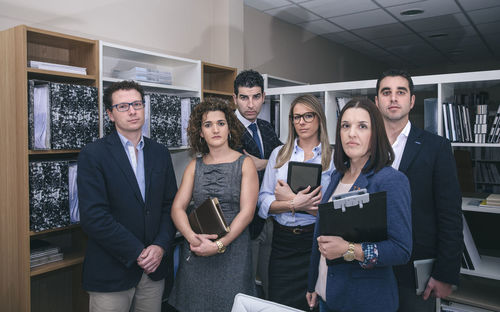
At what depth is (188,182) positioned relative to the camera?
1.83 m

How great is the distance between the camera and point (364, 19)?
4711 millimetres

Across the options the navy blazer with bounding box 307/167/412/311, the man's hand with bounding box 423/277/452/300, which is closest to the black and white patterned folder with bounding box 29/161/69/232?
the navy blazer with bounding box 307/167/412/311

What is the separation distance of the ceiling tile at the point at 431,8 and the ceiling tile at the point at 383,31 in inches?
18.2

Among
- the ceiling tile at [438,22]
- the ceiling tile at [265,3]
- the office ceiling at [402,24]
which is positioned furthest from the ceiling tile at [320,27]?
the ceiling tile at [438,22]

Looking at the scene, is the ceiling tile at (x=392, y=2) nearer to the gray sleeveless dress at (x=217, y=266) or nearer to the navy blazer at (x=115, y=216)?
the gray sleeveless dress at (x=217, y=266)

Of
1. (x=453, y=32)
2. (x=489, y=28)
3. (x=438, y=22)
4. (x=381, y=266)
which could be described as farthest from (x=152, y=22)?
(x=489, y=28)

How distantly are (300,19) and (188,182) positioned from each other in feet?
11.9

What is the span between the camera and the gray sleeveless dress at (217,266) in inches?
66.9

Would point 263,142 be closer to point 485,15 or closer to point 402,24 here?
A: point 402,24

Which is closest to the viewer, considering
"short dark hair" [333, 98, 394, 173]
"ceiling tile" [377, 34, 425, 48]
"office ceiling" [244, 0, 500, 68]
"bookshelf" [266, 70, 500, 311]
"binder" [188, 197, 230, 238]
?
"short dark hair" [333, 98, 394, 173]

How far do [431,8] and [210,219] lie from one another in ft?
13.3

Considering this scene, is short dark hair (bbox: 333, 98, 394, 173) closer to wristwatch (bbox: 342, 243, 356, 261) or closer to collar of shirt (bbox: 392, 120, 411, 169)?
wristwatch (bbox: 342, 243, 356, 261)

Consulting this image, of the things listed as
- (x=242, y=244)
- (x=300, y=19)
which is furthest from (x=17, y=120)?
(x=300, y=19)

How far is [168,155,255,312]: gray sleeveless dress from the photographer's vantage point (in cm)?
170
